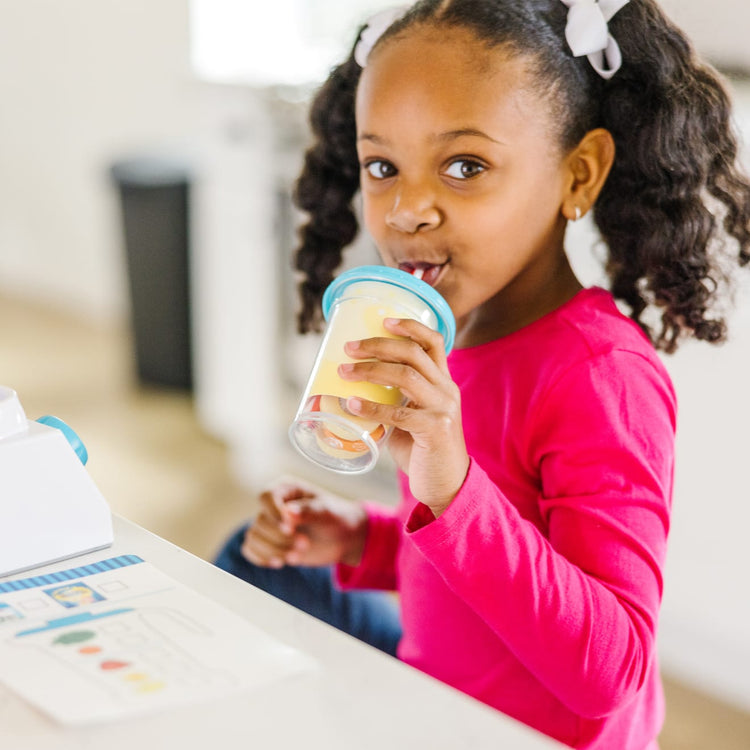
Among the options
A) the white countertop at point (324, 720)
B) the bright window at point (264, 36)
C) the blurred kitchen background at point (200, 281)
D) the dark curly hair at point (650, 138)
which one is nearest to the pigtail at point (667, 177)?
the dark curly hair at point (650, 138)

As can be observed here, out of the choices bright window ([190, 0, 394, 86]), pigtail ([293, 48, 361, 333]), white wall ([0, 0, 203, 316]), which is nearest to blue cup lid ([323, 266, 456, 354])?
pigtail ([293, 48, 361, 333])

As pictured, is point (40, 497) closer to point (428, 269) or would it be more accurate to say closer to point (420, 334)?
point (420, 334)

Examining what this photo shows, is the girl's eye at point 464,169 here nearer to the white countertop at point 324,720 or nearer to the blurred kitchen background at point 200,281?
the blurred kitchen background at point 200,281

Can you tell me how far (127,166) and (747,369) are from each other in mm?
2123

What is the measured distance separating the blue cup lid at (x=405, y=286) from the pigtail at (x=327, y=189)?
1.38ft

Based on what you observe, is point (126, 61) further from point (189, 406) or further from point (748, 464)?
point (748, 464)

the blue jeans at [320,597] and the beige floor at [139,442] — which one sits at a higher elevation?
the blue jeans at [320,597]

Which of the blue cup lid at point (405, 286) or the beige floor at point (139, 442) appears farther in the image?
the beige floor at point (139, 442)

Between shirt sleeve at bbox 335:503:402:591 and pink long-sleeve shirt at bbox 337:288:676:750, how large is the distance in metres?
0.12

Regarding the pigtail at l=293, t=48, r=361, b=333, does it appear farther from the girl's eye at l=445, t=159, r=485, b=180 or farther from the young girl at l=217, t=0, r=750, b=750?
the girl's eye at l=445, t=159, r=485, b=180

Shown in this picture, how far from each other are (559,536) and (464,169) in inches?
12.1

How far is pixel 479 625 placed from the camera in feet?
3.02

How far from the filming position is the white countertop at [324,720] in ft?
1.70

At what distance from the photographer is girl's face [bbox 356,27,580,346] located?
33.3 inches
